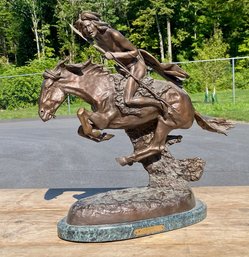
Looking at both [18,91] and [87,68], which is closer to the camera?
[87,68]

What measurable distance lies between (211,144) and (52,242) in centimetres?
522

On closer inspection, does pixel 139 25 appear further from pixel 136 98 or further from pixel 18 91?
pixel 136 98

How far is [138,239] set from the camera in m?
2.12

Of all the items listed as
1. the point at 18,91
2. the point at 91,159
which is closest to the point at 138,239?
the point at 91,159

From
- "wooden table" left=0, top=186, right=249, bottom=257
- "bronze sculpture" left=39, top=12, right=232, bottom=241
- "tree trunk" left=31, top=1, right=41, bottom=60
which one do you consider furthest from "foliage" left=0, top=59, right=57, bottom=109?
"bronze sculpture" left=39, top=12, right=232, bottom=241

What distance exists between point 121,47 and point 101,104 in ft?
0.96

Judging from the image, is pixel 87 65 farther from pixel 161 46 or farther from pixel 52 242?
pixel 161 46

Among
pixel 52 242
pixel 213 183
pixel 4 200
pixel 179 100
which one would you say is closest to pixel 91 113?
pixel 179 100

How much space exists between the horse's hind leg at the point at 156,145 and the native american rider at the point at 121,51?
2.8 inches

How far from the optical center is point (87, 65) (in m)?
2.30

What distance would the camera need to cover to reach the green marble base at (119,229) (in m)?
2.08

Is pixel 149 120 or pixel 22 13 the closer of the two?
pixel 149 120

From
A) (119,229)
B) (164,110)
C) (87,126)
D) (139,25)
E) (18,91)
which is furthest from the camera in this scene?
(139,25)

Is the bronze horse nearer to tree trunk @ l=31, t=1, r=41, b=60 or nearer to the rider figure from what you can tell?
the rider figure
